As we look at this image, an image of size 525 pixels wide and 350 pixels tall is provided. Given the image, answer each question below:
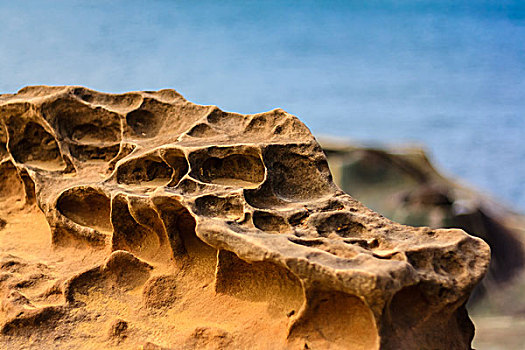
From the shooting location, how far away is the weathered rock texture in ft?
5.96

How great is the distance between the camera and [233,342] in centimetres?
191

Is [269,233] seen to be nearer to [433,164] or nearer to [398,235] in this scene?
[398,235]

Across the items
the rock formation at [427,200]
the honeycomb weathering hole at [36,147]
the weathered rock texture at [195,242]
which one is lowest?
the rock formation at [427,200]

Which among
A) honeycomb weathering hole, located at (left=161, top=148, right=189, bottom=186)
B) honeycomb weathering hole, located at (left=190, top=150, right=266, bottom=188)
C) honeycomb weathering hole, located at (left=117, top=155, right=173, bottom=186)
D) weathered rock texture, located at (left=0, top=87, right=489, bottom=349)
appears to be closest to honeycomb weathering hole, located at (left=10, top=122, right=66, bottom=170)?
weathered rock texture, located at (left=0, top=87, right=489, bottom=349)

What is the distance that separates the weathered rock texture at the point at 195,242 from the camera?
5.96 ft

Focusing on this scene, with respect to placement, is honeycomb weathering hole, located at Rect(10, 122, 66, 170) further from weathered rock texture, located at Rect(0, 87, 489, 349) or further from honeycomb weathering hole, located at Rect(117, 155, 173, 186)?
honeycomb weathering hole, located at Rect(117, 155, 173, 186)

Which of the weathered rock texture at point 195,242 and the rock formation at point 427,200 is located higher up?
the weathered rock texture at point 195,242

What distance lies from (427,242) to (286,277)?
48cm

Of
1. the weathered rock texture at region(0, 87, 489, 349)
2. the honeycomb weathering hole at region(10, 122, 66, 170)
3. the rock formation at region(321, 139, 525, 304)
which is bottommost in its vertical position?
the rock formation at region(321, 139, 525, 304)

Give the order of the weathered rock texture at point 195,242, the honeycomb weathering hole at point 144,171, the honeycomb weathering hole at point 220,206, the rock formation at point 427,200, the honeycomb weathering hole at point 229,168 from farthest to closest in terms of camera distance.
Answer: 1. the rock formation at point 427,200
2. the honeycomb weathering hole at point 144,171
3. the honeycomb weathering hole at point 229,168
4. the honeycomb weathering hole at point 220,206
5. the weathered rock texture at point 195,242

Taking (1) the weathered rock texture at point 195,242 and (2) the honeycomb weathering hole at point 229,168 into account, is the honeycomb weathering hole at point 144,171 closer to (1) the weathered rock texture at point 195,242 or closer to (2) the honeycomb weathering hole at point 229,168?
(1) the weathered rock texture at point 195,242

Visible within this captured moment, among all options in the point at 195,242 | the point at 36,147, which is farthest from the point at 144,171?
the point at 36,147

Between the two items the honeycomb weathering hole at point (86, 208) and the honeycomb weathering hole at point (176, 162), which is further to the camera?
the honeycomb weathering hole at point (86, 208)

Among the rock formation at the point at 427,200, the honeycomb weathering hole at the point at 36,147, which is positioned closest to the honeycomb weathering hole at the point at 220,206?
the honeycomb weathering hole at the point at 36,147
